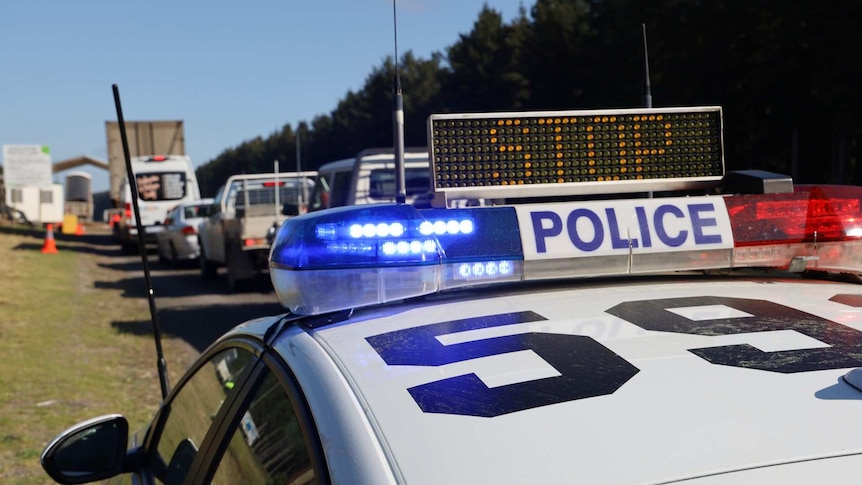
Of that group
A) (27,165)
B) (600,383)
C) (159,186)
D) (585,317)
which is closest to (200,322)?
(585,317)

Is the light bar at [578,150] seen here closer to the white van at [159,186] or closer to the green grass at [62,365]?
the green grass at [62,365]

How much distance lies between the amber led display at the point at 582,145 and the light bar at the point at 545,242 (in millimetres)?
266

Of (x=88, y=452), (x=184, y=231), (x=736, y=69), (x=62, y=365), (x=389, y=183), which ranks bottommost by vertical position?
(x=62, y=365)

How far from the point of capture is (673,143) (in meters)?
2.38

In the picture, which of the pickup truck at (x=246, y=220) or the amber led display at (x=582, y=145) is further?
the pickup truck at (x=246, y=220)

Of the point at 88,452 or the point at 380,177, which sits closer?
the point at 88,452

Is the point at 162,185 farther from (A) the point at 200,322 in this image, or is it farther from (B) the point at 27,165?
(A) the point at 200,322

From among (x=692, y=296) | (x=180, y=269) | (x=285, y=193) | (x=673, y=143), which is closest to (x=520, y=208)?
(x=692, y=296)

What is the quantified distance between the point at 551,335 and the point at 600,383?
0.25m

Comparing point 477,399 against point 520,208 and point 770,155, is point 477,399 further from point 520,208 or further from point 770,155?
point 770,155

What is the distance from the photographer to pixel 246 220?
1556cm

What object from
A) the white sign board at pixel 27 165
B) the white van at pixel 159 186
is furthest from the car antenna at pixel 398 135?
the white sign board at pixel 27 165

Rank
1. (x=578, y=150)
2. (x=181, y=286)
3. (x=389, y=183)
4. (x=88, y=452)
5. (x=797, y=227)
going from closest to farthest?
(x=797, y=227) < (x=578, y=150) < (x=88, y=452) < (x=389, y=183) < (x=181, y=286)

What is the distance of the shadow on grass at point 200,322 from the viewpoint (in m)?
11.2
